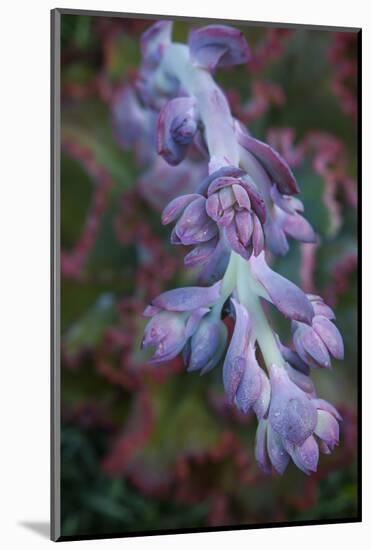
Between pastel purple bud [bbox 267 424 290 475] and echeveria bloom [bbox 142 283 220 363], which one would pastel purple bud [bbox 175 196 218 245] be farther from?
pastel purple bud [bbox 267 424 290 475]

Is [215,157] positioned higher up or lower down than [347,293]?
higher up

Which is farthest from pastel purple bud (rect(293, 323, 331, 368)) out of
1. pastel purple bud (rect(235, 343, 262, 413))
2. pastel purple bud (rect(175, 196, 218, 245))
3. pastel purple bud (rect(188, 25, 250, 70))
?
pastel purple bud (rect(188, 25, 250, 70))

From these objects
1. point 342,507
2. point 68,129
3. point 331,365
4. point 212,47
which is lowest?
point 342,507

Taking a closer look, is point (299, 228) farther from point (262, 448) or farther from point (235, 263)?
point (262, 448)

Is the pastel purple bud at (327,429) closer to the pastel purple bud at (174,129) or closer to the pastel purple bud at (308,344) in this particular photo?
the pastel purple bud at (308,344)

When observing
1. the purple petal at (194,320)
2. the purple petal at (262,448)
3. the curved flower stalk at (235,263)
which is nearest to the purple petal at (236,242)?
the curved flower stalk at (235,263)

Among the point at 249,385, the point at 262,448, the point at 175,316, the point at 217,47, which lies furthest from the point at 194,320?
the point at 217,47

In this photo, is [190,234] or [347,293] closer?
[190,234]

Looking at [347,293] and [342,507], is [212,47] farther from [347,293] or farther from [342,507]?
[342,507]

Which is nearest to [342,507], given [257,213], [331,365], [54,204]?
[331,365]
